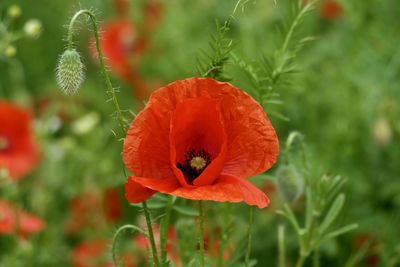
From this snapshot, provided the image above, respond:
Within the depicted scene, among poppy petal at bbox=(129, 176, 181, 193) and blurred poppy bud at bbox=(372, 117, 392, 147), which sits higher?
poppy petal at bbox=(129, 176, 181, 193)

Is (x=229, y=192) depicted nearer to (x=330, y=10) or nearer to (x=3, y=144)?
(x=3, y=144)

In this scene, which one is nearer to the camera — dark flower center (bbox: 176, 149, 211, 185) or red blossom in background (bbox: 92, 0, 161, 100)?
dark flower center (bbox: 176, 149, 211, 185)

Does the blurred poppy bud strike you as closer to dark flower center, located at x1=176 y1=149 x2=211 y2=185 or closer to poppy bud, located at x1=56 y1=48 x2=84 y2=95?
dark flower center, located at x1=176 y1=149 x2=211 y2=185

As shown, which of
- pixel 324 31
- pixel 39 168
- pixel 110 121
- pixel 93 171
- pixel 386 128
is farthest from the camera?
pixel 324 31

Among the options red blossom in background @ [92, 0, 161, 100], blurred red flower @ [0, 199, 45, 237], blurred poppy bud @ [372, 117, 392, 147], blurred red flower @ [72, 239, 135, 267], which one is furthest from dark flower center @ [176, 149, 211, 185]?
red blossom in background @ [92, 0, 161, 100]

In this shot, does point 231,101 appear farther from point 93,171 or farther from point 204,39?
point 204,39

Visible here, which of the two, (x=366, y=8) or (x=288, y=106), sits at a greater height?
(x=366, y=8)

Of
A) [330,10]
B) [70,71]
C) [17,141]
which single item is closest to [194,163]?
[70,71]

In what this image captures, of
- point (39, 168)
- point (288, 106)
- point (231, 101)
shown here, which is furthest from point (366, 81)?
point (231, 101)
